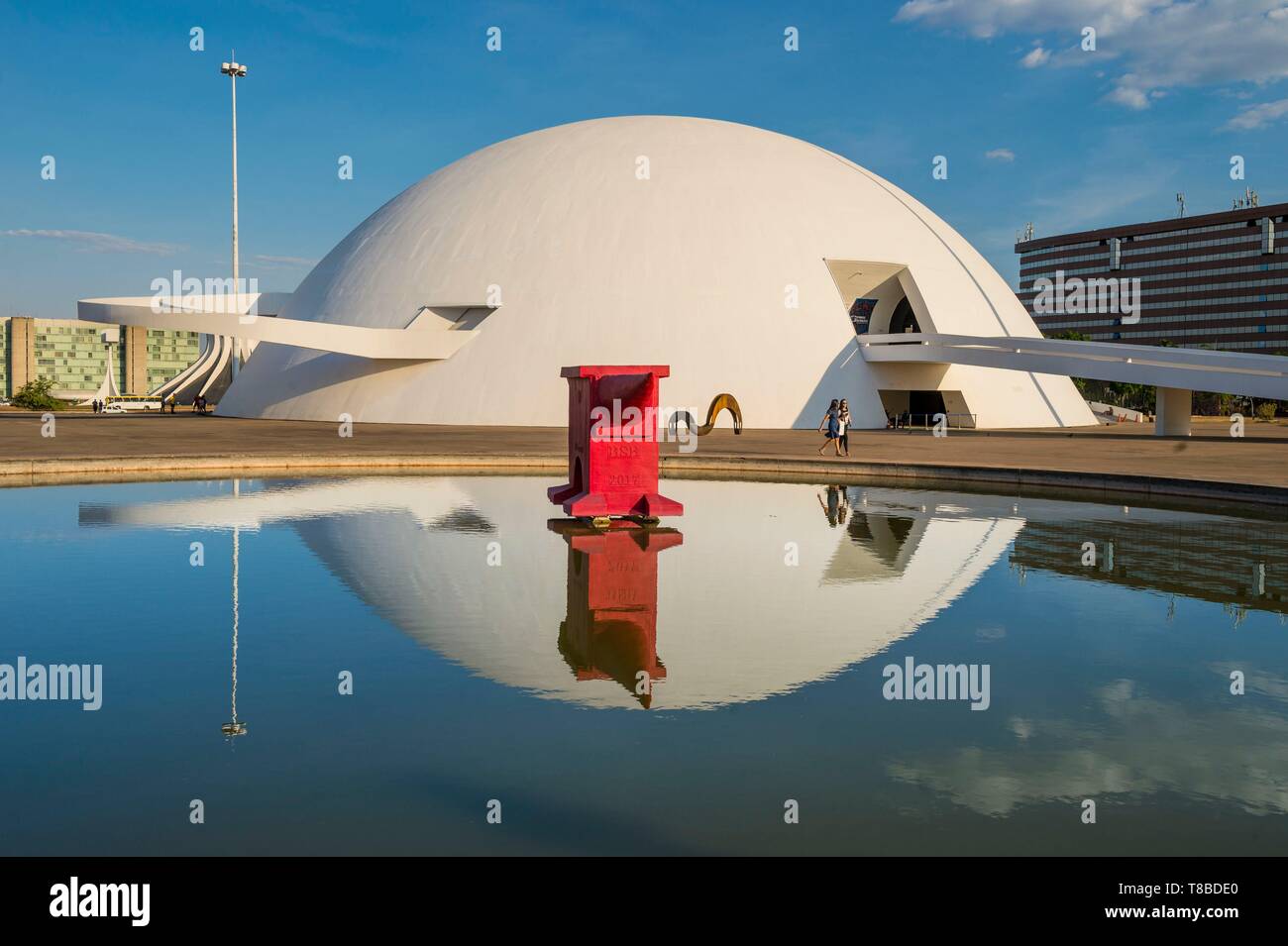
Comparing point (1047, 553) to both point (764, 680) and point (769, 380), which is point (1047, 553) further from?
point (769, 380)

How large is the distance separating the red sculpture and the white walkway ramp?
21.8 metres

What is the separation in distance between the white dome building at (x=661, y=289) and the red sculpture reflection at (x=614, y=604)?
2286 cm

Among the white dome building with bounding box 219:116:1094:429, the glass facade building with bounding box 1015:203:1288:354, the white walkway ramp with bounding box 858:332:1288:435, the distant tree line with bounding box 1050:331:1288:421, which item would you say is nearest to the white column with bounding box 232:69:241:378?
the white dome building with bounding box 219:116:1094:429

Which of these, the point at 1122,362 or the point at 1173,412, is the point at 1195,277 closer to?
the point at 1173,412

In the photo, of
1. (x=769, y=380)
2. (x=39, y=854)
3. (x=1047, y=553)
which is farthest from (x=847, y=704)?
(x=769, y=380)

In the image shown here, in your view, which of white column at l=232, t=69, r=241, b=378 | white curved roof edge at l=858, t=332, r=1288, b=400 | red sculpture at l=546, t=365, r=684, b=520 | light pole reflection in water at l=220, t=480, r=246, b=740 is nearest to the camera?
light pole reflection in water at l=220, t=480, r=246, b=740

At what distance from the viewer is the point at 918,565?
1030 cm

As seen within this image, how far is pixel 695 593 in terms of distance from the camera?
8.88 metres

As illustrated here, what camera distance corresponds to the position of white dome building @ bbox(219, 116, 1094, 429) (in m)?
35.6

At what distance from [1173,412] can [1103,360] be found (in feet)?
11.2

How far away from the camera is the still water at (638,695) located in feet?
14.0

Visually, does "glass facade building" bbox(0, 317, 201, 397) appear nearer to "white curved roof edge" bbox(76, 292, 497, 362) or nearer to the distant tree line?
"white curved roof edge" bbox(76, 292, 497, 362)

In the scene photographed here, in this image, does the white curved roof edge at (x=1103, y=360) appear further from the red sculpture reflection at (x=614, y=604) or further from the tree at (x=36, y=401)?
the tree at (x=36, y=401)
